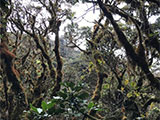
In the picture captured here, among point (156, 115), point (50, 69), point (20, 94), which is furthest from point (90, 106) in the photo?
point (50, 69)

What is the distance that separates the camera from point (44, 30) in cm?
644

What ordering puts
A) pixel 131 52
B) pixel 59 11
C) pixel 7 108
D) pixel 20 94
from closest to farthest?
pixel 131 52
pixel 20 94
pixel 7 108
pixel 59 11

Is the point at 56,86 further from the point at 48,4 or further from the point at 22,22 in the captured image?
the point at 48,4

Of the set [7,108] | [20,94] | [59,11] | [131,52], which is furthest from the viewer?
[59,11]

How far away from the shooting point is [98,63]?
17.3 ft

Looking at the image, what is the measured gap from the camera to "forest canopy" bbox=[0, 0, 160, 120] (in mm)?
2781

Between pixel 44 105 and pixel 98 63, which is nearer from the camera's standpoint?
pixel 44 105

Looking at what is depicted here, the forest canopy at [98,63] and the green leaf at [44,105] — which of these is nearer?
the green leaf at [44,105]

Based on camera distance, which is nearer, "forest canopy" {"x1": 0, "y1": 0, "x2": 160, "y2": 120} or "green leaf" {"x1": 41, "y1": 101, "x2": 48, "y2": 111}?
"green leaf" {"x1": 41, "y1": 101, "x2": 48, "y2": 111}

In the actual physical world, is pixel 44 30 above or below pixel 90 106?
above

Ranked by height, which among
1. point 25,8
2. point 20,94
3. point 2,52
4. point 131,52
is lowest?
point 20,94

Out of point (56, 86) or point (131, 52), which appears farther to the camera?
point (56, 86)

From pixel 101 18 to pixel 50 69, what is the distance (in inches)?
102

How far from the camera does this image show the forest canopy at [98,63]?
2.78 meters
